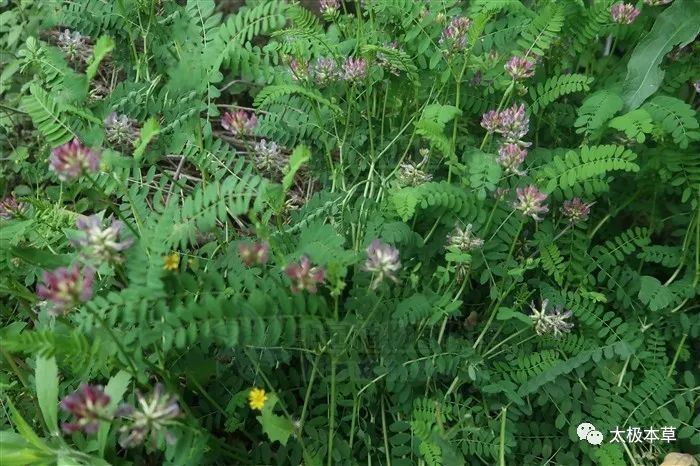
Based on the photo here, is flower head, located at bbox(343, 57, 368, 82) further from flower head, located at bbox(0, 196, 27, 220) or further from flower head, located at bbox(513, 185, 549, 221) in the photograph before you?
flower head, located at bbox(0, 196, 27, 220)

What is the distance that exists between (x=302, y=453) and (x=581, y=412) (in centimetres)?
66

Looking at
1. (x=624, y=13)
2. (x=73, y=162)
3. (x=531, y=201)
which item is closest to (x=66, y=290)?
(x=73, y=162)

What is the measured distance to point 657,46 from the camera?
1.97 metres

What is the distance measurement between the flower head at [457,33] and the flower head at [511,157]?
297 mm

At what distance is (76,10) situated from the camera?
6.50 ft

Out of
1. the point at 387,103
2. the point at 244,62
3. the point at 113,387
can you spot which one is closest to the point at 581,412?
the point at 387,103

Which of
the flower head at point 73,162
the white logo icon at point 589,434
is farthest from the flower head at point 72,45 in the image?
the white logo icon at point 589,434

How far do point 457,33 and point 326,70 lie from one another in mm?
333

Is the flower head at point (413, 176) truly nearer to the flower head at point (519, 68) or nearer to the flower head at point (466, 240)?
the flower head at point (466, 240)

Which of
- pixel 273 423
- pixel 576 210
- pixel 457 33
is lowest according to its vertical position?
pixel 273 423

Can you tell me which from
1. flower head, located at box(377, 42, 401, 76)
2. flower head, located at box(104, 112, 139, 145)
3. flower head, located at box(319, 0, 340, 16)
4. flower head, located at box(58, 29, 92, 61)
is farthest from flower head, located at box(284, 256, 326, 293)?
flower head, located at box(58, 29, 92, 61)

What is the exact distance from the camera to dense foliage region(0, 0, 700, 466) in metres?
1.44

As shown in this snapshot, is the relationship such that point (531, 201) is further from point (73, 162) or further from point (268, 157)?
point (73, 162)

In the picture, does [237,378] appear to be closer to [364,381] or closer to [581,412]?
[364,381]
